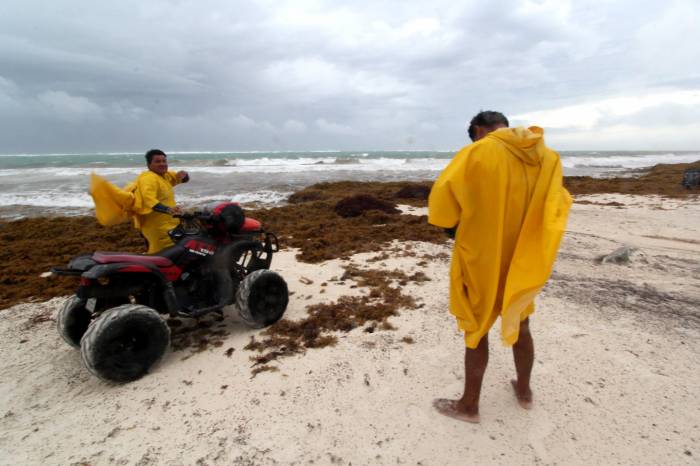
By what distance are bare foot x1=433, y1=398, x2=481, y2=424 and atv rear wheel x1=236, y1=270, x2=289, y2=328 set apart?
1691mm

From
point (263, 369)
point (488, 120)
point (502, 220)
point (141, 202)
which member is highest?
point (488, 120)

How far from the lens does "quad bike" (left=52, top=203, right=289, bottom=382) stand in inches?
101

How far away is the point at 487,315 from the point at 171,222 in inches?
131

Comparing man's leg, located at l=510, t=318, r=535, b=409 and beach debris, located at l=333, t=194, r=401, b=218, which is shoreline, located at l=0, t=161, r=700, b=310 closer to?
beach debris, located at l=333, t=194, r=401, b=218

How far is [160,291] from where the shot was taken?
301 cm

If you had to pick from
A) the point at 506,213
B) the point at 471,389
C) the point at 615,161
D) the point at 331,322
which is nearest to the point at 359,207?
the point at 331,322

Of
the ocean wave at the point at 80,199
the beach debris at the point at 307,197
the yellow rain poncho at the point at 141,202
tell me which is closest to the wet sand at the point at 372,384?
the yellow rain poncho at the point at 141,202

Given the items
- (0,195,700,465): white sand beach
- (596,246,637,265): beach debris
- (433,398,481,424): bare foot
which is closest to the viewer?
(0,195,700,465): white sand beach

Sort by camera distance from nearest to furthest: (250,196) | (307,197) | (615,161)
→ (307,197)
(250,196)
(615,161)

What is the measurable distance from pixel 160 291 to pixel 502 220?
2640mm

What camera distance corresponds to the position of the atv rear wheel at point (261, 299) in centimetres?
325

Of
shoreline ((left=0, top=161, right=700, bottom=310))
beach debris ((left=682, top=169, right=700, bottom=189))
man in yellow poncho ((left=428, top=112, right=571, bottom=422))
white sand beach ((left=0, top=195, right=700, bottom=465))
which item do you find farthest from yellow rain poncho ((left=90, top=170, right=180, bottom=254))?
beach debris ((left=682, top=169, right=700, bottom=189))

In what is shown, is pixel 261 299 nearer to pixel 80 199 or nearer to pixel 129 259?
pixel 129 259

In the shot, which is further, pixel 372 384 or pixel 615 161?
pixel 615 161
